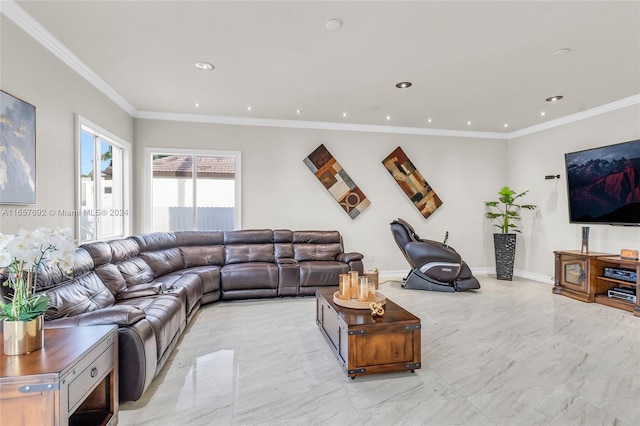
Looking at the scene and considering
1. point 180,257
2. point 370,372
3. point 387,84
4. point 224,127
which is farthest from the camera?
point 224,127

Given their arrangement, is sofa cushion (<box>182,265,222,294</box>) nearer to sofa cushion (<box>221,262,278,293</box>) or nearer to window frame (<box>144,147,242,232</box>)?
sofa cushion (<box>221,262,278,293</box>)

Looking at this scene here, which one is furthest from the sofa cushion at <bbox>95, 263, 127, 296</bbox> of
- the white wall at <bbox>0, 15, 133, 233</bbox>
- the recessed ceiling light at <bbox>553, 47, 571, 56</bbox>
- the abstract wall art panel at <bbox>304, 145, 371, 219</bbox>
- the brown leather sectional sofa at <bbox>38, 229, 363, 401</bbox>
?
the recessed ceiling light at <bbox>553, 47, 571, 56</bbox>

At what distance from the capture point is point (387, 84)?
4.03 metres

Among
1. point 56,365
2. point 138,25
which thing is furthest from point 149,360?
point 138,25

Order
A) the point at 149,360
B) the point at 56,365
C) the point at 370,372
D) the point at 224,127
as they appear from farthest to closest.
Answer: the point at 224,127, the point at 370,372, the point at 149,360, the point at 56,365

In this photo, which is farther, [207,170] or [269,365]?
[207,170]

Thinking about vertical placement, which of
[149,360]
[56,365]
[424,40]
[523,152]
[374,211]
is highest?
[424,40]

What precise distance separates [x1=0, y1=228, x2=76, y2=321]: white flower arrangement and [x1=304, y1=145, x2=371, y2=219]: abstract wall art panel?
4494 mm

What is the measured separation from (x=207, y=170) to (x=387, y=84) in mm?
3370

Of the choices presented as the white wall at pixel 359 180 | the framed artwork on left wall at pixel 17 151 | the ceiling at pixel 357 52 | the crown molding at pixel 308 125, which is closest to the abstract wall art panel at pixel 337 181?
the white wall at pixel 359 180

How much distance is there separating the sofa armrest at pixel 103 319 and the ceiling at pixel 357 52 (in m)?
2.27

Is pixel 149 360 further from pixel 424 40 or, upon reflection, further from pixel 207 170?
pixel 207 170

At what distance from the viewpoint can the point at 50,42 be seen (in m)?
2.91

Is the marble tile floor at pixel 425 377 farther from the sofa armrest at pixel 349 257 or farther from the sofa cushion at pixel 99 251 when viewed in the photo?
the sofa armrest at pixel 349 257
